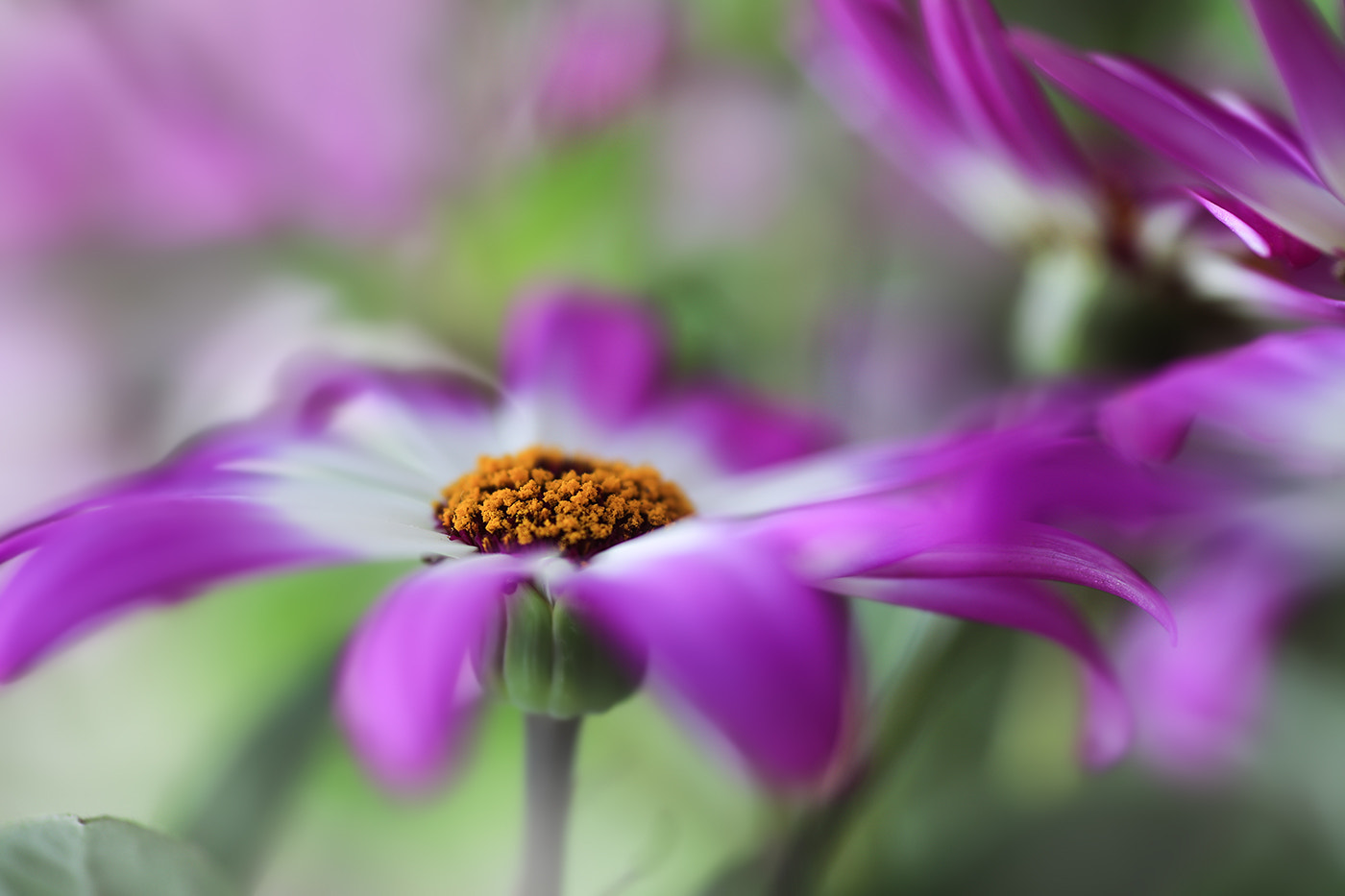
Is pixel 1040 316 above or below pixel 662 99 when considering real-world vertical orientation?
below

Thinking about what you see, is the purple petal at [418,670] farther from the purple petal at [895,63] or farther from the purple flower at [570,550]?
the purple petal at [895,63]

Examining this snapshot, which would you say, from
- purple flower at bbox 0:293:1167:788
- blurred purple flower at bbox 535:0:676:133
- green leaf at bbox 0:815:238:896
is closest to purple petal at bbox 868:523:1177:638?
purple flower at bbox 0:293:1167:788

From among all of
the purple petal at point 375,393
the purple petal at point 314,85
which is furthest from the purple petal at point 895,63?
the purple petal at point 314,85

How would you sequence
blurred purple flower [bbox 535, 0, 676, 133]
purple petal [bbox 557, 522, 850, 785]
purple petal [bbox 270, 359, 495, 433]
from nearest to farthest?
1. purple petal [bbox 557, 522, 850, 785]
2. purple petal [bbox 270, 359, 495, 433]
3. blurred purple flower [bbox 535, 0, 676, 133]

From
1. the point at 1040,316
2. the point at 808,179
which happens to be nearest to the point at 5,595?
the point at 1040,316

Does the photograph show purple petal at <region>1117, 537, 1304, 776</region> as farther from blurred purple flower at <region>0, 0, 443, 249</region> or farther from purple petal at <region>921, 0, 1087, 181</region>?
blurred purple flower at <region>0, 0, 443, 249</region>

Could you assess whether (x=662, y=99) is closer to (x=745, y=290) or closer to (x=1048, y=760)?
(x=745, y=290)
